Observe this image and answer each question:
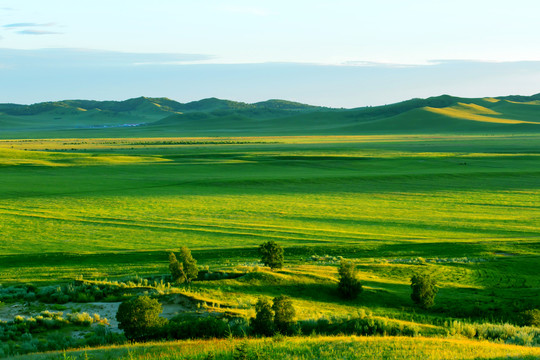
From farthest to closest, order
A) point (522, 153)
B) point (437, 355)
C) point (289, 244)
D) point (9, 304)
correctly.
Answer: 1. point (522, 153)
2. point (289, 244)
3. point (9, 304)
4. point (437, 355)

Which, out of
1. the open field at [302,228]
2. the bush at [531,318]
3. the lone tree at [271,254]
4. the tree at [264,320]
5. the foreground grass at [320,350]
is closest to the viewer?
the foreground grass at [320,350]

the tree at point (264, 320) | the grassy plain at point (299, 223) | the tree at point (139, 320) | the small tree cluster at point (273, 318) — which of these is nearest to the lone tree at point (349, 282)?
the grassy plain at point (299, 223)

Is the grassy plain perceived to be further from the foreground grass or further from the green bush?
the foreground grass

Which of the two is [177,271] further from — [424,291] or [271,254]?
[424,291]

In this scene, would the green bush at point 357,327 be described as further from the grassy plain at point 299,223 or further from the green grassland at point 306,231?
the grassy plain at point 299,223

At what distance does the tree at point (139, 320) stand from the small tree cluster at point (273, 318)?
8.00 feet

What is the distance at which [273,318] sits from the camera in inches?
573

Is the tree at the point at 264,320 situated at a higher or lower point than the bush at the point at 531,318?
higher

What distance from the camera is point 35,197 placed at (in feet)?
151

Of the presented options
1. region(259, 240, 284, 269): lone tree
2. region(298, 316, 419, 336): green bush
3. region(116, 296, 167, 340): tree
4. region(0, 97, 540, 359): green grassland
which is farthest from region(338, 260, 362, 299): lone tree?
region(116, 296, 167, 340): tree

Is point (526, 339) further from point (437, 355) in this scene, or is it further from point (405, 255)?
point (405, 255)

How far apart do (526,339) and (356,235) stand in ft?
55.1

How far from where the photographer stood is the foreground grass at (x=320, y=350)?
38.6ft

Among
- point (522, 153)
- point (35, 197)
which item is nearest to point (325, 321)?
point (35, 197)
